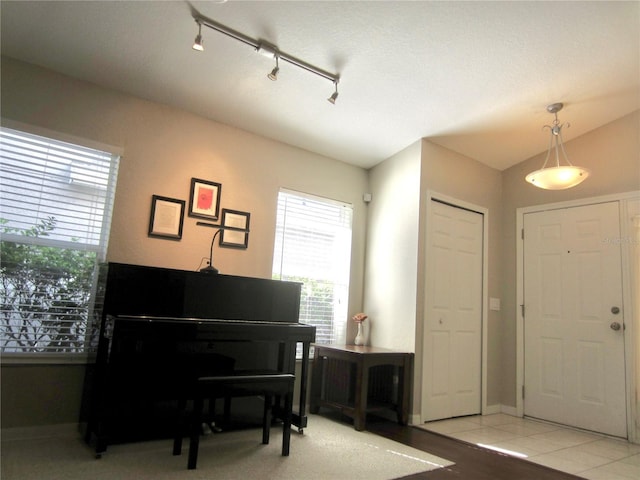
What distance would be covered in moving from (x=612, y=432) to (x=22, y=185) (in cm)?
503

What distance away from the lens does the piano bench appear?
8.02ft

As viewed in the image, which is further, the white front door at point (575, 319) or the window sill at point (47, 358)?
the white front door at point (575, 319)

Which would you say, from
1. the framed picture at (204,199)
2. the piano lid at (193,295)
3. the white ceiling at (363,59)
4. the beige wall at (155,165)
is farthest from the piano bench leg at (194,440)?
the white ceiling at (363,59)

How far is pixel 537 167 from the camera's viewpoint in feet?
15.0

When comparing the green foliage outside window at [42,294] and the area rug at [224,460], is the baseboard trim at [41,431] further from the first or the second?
the green foliage outside window at [42,294]

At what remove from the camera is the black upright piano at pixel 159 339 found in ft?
8.59

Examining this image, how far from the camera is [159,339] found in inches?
102

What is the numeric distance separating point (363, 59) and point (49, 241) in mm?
2523

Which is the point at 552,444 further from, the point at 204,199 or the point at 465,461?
the point at 204,199

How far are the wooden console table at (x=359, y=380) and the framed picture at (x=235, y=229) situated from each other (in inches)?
47.6

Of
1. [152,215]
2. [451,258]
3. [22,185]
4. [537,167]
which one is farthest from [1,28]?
[537,167]

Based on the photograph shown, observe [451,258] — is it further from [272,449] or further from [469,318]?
[272,449]

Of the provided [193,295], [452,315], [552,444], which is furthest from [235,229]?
[552,444]

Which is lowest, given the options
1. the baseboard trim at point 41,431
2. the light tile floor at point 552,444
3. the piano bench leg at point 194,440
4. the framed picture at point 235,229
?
the light tile floor at point 552,444
